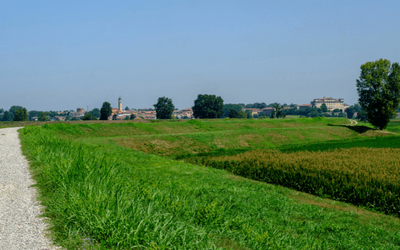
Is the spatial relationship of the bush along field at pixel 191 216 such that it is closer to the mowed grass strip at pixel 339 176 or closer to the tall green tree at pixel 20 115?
the mowed grass strip at pixel 339 176

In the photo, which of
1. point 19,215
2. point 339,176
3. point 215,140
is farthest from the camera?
point 215,140

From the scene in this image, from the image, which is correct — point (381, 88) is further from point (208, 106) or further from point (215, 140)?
point (208, 106)

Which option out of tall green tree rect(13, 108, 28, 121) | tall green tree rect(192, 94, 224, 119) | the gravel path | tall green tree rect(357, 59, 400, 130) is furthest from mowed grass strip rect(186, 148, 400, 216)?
tall green tree rect(192, 94, 224, 119)

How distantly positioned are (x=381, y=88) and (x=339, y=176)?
54.1 m

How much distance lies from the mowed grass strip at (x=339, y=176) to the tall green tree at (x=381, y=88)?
45.5 meters

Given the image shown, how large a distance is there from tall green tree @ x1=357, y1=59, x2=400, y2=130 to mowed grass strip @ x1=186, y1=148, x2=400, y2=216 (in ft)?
149

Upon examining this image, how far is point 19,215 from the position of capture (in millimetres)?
6133

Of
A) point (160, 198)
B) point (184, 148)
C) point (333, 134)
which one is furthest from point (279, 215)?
point (333, 134)

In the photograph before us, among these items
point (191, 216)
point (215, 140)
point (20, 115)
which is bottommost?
point (215, 140)

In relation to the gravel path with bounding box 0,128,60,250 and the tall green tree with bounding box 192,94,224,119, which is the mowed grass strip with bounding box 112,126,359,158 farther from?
the tall green tree with bounding box 192,94,224,119

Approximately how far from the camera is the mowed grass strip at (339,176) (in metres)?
11.2

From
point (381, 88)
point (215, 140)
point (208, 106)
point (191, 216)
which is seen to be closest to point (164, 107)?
point (208, 106)

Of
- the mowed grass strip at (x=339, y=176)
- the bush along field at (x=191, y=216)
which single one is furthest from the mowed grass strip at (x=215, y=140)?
the bush along field at (x=191, y=216)

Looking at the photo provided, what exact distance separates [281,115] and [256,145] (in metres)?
79.9
